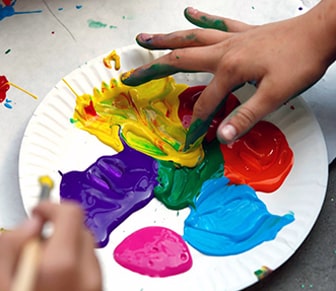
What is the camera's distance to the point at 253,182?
2.56 ft

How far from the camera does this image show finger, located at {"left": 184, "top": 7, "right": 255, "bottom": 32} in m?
0.84

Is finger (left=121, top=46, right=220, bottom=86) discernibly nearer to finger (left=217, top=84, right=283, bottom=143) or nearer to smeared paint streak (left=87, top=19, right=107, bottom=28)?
finger (left=217, top=84, right=283, bottom=143)

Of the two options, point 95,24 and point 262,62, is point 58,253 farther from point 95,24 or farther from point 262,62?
point 95,24

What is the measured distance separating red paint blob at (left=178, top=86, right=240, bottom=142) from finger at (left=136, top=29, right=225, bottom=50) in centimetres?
8

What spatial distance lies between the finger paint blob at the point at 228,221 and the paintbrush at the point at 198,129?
7 cm

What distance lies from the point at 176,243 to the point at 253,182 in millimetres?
151

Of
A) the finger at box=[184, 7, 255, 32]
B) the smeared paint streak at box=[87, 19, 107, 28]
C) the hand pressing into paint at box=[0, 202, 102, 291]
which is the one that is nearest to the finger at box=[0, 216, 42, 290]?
the hand pressing into paint at box=[0, 202, 102, 291]

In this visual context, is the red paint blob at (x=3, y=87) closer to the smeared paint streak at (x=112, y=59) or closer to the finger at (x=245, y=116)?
the smeared paint streak at (x=112, y=59)

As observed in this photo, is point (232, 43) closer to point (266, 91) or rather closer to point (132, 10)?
point (266, 91)

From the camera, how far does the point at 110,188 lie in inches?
30.2

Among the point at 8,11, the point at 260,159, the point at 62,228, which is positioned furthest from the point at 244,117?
the point at 8,11

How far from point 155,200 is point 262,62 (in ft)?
0.82

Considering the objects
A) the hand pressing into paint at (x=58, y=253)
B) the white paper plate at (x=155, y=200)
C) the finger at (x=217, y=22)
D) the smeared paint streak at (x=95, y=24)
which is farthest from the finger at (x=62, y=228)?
the smeared paint streak at (x=95, y=24)

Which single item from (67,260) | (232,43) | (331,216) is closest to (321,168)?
(331,216)
